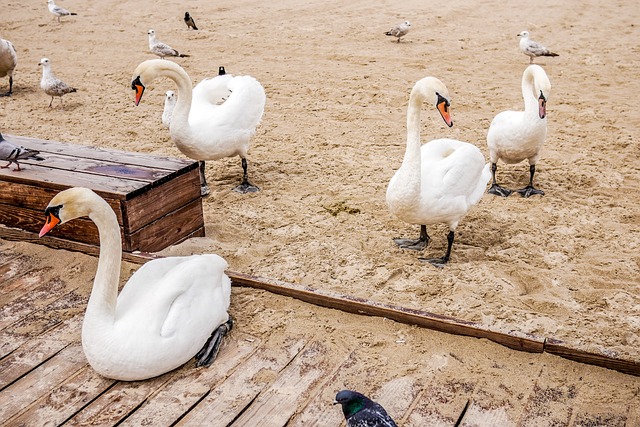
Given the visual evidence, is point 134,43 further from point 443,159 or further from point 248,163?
point 443,159

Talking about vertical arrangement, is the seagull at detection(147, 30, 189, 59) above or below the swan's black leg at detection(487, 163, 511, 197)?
above

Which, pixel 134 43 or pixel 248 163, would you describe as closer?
pixel 248 163

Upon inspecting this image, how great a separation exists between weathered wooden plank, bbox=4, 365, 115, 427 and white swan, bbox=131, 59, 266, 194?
9.59 ft

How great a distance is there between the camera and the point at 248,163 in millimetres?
7555

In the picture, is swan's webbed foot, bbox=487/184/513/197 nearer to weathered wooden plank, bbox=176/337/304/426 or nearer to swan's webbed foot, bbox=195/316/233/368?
weathered wooden plank, bbox=176/337/304/426

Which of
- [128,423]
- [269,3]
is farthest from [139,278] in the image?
[269,3]

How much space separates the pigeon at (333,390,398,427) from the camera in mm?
2855

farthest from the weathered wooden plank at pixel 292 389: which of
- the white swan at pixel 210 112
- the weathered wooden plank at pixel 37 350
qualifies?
the white swan at pixel 210 112

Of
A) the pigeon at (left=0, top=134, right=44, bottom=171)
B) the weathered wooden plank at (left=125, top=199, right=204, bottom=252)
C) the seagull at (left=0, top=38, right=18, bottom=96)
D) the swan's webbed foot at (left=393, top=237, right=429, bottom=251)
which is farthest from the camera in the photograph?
the seagull at (left=0, top=38, right=18, bottom=96)

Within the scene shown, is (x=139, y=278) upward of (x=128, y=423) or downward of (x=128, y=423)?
upward

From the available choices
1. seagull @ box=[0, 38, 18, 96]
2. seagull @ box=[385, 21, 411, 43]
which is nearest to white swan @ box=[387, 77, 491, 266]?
seagull @ box=[0, 38, 18, 96]

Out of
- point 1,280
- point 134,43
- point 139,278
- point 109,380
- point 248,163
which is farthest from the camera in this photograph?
point 134,43

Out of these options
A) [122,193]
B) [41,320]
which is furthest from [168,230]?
[41,320]

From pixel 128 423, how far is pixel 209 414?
373 millimetres
